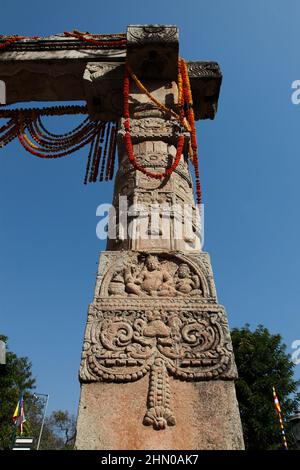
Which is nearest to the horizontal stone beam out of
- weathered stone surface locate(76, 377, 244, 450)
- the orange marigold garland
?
the orange marigold garland

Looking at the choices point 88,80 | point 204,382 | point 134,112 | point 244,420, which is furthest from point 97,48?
point 244,420

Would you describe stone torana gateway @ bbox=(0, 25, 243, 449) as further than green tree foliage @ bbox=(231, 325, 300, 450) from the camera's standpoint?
No

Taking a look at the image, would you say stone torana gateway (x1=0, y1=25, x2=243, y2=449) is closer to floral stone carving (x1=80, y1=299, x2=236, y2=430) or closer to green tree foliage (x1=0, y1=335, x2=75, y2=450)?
floral stone carving (x1=80, y1=299, x2=236, y2=430)

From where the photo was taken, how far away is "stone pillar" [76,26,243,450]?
85.6 inches

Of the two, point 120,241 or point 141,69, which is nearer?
point 120,241

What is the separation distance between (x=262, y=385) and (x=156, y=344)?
1216 centimetres

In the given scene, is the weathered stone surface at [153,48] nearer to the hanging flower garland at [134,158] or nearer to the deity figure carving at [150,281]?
the hanging flower garland at [134,158]

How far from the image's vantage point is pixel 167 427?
2.20 meters

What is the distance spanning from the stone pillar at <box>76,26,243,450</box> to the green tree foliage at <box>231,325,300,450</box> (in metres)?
11.0

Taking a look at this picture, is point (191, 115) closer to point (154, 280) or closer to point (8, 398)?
point (154, 280)

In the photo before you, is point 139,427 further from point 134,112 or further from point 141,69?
point 141,69

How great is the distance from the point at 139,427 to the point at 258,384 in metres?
12.4

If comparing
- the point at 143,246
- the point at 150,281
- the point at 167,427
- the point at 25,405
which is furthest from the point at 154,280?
the point at 25,405

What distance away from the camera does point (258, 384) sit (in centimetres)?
1304
